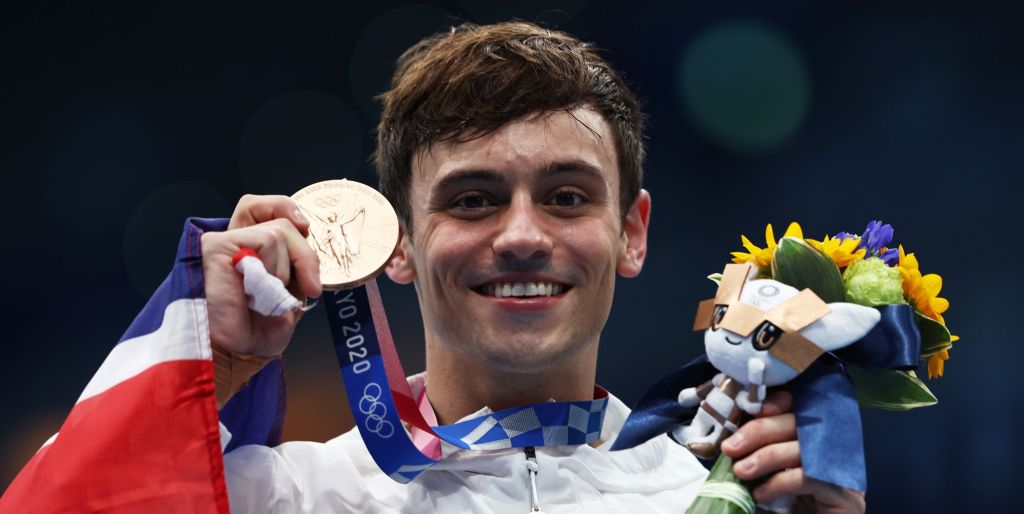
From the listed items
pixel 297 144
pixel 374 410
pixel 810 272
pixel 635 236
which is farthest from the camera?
pixel 297 144

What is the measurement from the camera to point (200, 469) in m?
1.52

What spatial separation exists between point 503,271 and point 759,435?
652 millimetres

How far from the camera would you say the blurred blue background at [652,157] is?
12.8 ft

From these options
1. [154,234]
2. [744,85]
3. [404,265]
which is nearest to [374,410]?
[404,265]

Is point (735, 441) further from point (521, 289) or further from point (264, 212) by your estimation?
point (264, 212)

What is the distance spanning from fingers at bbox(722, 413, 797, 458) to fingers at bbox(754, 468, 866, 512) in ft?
0.18

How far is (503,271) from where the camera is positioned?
1.96 metres

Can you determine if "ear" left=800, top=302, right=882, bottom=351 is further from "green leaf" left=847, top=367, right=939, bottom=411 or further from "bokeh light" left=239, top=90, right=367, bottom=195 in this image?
"bokeh light" left=239, top=90, right=367, bottom=195

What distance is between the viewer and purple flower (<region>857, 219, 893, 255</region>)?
5.62ft

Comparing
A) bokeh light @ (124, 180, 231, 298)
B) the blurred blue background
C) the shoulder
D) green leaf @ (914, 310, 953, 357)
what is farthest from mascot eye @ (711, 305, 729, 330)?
bokeh light @ (124, 180, 231, 298)

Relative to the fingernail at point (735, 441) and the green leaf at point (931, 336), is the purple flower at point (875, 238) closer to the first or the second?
the green leaf at point (931, 336)

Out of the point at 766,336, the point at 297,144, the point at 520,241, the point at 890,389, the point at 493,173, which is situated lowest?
the point at 890,389

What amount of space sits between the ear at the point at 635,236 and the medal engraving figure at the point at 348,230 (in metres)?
0.68

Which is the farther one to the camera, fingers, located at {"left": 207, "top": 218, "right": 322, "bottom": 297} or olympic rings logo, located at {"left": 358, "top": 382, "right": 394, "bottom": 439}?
olympic rings logo, located at {"left": 358, "top": 382, "right": 394, "bottom": 439}
